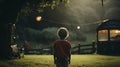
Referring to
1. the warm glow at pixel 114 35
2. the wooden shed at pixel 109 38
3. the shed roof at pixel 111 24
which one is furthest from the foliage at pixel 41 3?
the warm glow at pixel 114 35

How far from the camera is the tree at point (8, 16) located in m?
20.4

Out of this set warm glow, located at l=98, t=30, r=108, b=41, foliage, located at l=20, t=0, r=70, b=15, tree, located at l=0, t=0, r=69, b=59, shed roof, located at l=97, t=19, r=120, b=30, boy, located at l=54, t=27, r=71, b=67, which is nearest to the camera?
boy, located at l=54, t=27, r=71, b=67

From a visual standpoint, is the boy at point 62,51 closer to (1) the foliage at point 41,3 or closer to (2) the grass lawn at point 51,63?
(2) the grass lawn at point 51,63

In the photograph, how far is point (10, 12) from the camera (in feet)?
69.4

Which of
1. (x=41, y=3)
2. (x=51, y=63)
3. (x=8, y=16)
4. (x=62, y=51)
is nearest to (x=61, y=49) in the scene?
(x=62, y=51)

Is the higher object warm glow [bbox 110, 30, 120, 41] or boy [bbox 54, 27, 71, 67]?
boy [bbox 54, 27, 71, 67]

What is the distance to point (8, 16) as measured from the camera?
845 inches

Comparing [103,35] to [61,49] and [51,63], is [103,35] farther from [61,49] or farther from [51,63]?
[61,49]

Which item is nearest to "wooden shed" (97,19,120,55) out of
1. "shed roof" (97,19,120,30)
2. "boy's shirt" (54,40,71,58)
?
"shed roof" (97,19,120,30)

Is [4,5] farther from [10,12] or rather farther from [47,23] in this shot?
[47,23]

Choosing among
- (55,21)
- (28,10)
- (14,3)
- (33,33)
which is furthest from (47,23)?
(14,3)

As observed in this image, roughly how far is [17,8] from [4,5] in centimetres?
112

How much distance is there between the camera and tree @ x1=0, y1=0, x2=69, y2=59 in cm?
2042

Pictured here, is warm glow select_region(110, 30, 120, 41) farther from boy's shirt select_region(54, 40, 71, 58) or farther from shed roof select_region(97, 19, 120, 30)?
boy's shirt select_region(54, 40, 71, 58)
